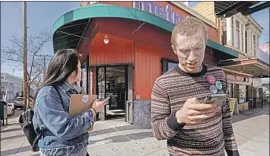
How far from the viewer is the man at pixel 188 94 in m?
1.27

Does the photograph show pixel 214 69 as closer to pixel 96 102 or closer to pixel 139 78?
pixel 96 102

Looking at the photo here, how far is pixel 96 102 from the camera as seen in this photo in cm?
190

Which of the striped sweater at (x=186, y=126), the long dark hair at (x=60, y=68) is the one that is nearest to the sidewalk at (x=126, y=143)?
the long dark hair at (x=60, y=68)

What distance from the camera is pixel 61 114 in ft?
5.42

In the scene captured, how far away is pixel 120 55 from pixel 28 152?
4.59m

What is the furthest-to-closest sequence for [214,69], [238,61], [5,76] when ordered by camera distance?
[5,76], [238,61], [214,69]

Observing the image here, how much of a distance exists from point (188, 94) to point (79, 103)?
0.88m

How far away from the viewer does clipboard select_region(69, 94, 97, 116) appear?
1.78m

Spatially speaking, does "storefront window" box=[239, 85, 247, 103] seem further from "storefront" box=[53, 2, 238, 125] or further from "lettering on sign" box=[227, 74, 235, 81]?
"storefront" box=[53, 2, 238, 125]

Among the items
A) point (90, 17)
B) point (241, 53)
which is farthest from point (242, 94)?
point (90, 17)

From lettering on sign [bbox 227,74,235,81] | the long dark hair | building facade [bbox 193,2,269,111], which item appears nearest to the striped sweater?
the long dark hair

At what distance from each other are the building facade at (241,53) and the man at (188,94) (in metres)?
11.4

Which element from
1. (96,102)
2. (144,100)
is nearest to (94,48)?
(144,100)

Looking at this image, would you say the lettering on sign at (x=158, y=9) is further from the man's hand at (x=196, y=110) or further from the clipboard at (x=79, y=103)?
the man's hand at (x=196, y=110)
